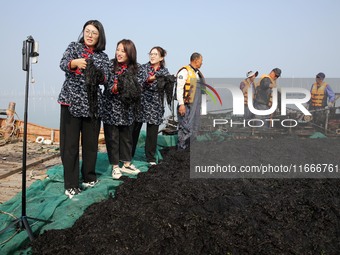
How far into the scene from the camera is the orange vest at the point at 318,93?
8.02m

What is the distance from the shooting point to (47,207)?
282cm

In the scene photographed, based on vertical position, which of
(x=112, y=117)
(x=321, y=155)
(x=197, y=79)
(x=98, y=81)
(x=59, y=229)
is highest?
(x=197, y=79)

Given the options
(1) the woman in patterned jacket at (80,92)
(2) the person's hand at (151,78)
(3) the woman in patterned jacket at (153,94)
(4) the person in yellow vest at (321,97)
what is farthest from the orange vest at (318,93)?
(1) the woman in patterned jacket at (80,92)

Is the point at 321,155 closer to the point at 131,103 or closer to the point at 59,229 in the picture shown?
the point at 131,103

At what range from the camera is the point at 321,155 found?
16.2 feet

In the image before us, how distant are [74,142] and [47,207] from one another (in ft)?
2.05

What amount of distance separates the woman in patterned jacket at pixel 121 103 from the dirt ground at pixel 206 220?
48 centimetres

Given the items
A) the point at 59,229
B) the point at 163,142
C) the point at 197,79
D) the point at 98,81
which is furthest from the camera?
the point at 163,142

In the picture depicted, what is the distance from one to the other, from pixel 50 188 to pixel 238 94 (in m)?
3.98

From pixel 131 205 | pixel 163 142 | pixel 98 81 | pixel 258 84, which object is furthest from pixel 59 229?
pixel 258 84

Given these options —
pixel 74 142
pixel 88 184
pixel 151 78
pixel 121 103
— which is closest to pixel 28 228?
pixel 74 142

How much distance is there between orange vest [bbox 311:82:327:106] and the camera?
8.02 meters

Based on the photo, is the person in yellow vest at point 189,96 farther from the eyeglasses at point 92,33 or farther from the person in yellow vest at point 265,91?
the person in yellow vest at point 265,91

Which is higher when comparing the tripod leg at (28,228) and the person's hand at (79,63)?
the person's hand at (79,63)
